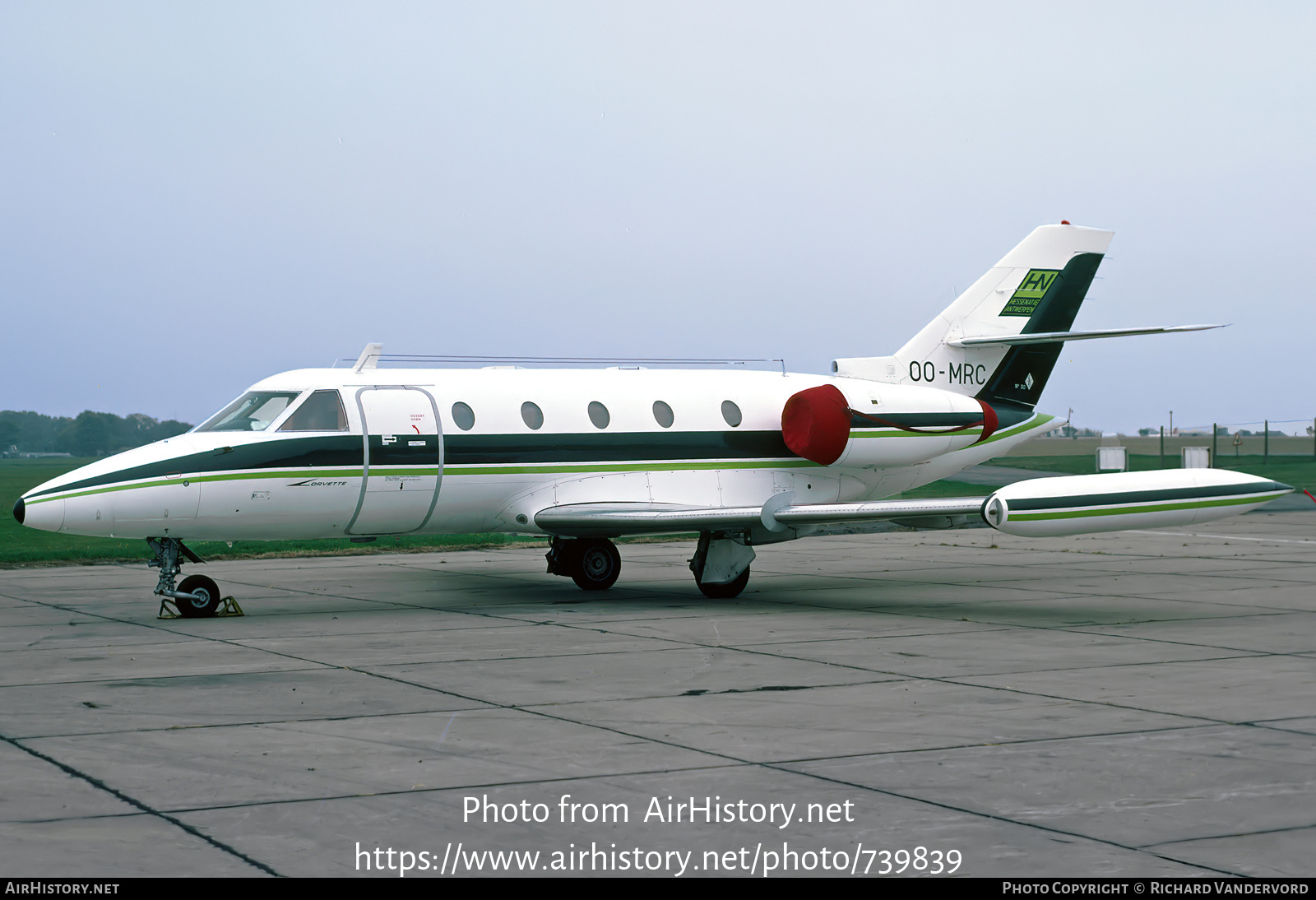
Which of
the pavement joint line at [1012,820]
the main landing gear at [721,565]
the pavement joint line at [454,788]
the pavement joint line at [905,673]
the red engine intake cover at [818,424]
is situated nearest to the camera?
the pavement joint line at [1012,820]

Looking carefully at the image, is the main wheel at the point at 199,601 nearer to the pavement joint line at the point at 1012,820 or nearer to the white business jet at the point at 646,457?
the white business jet at the point at 646,457

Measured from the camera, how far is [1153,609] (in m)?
15.0

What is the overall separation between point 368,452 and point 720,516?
4.03 metres

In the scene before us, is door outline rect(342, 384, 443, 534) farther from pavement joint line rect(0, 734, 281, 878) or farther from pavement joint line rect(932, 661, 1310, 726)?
pavement joint line rect(932, 661, 1310, 726)

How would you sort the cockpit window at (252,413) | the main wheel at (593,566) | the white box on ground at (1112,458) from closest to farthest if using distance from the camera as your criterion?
1. the cockpit window at (252,413)
2. the main wheel at (593,566)
3. the white box on ground at (1112,458)

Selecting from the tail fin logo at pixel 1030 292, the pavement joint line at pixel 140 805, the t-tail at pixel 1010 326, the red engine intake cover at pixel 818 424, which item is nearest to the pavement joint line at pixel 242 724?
the pavement joint line at pixel 140 805

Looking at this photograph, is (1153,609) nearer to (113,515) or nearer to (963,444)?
(963,444)

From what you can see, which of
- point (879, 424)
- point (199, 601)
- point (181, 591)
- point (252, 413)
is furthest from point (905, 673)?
point (181, 591)

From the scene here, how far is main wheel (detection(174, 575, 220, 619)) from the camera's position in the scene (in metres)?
14.7

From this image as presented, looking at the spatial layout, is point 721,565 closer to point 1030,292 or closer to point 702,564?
point 702,564

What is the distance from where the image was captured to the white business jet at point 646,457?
1415 centimetres

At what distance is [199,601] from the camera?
14.7 meters

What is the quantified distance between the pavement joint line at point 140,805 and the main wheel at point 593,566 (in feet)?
32.7

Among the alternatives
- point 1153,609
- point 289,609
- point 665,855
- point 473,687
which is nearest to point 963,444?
point 1153,609
